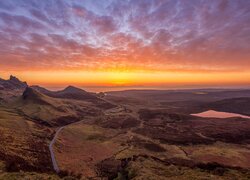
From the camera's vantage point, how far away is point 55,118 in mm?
149875

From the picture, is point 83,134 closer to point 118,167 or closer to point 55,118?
point 55,118

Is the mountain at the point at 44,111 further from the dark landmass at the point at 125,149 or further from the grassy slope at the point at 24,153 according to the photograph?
the grassy slope at the point at 24,153

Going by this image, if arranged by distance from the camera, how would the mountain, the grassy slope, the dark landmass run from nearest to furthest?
the grassy slope → the dark landmass → the mountain

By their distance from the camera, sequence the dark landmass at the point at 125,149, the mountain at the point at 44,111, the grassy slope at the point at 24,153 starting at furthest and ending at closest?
the mountain at the point at 44,111, the dark landmass at the point at 125,149, the grassy slope at the point at 24,153

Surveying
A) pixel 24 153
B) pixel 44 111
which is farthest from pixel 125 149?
pixel 44 111

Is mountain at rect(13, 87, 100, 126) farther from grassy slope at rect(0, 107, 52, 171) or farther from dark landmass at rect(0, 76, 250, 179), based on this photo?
grassy slope at rect(0, 107, 52, 171)

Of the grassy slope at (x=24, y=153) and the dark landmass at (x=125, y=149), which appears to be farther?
the dark landmass at (x=125, y=149)

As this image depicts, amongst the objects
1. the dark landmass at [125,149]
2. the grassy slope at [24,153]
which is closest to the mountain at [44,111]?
the dark landmass at [125,149]

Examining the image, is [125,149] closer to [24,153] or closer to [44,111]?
[24,153]

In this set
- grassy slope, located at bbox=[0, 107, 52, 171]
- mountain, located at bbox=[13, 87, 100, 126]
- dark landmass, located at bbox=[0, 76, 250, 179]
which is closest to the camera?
grassy slope, located at bbox=[0, 107, 52, 171]

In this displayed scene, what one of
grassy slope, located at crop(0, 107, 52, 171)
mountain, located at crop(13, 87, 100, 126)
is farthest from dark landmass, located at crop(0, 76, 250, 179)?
mountain, located at crop(13, 87, 100, 126)

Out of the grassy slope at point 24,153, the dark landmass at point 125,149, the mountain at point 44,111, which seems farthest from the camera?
the mountain at point 44,111

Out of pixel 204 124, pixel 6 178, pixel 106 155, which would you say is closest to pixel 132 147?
pixel 106 155

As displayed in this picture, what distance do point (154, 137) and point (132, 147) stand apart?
23.4 m
